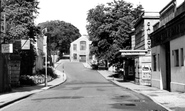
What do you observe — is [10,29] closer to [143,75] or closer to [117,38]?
[143,75]

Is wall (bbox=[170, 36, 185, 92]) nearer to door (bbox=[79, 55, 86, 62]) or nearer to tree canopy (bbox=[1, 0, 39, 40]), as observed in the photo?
tree canopy (bbox=[1, 0, 39, 40])

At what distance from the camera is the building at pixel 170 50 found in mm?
18766

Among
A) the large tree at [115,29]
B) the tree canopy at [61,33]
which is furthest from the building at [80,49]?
the large tree at [115,29]

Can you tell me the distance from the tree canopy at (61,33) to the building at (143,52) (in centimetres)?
6978

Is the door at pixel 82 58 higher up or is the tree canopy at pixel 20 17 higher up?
the tree canopy at pixel 20 17

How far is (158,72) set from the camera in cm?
2564

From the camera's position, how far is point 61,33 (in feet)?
376

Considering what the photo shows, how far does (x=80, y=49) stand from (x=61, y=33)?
10315mm

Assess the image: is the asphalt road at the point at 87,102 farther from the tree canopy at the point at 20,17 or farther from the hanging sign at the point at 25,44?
the tree canopy at the point at 20,17

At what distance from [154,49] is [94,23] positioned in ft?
116

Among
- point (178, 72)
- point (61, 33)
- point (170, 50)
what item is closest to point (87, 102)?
point (178, 72)

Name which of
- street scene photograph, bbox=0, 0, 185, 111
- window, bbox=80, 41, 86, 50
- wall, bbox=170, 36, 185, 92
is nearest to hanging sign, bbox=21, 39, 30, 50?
street scene photograph, bbox=0, 0, 185, 111

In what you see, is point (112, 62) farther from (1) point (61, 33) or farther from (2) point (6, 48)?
(1) point (61, 33)

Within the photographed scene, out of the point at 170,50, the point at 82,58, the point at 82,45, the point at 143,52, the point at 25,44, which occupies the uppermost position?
the point at 82,45
